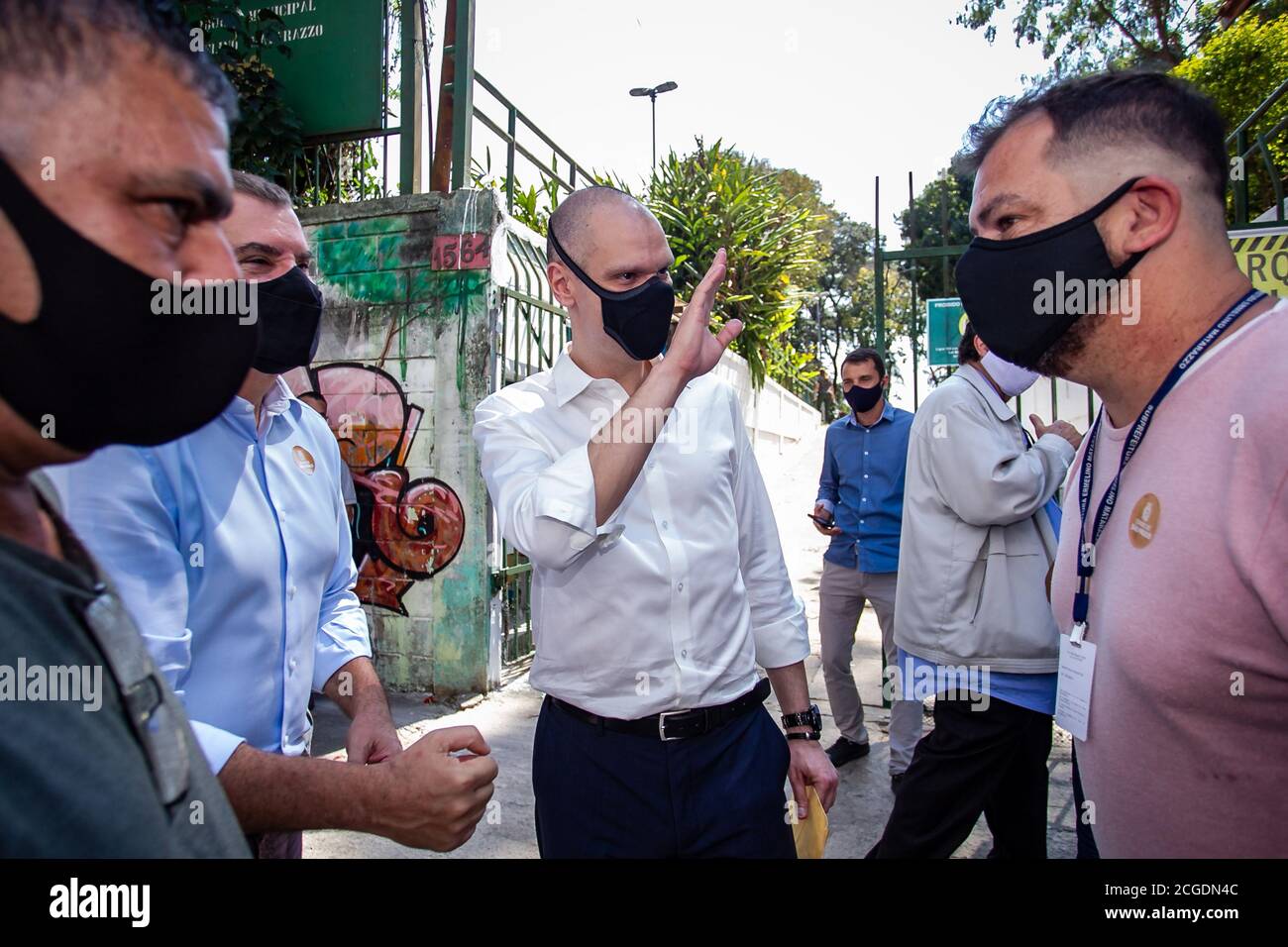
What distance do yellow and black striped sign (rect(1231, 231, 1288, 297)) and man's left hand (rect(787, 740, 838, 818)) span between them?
11.3 ft

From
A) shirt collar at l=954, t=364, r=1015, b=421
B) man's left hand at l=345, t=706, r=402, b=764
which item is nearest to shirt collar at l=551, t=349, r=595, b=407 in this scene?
man's left hand at l=345, t=706, r=402, b=764

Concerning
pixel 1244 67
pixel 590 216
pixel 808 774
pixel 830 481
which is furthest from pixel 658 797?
pixel 1244 67

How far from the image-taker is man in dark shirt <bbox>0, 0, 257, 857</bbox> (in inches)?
23.2

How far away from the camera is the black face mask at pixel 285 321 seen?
178cm

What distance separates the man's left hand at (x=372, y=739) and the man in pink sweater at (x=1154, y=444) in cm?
139

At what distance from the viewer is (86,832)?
597 millimetres

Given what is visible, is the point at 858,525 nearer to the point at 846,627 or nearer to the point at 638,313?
the point at 846,627

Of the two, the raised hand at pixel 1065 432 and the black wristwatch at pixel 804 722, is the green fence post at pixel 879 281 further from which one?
the black wristwatch at pixel 804 722

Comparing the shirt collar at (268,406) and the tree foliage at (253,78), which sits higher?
the tree foliage at (253,78)

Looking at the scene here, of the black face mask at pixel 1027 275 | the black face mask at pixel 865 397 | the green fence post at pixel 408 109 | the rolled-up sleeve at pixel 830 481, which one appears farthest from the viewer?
the green fence post at pixel 408 109

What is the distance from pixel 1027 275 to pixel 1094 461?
444mm

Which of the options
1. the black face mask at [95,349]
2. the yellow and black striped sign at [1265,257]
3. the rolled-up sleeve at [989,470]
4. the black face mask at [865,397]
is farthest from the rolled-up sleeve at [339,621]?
the yellow and black striped sign at [1265,257]

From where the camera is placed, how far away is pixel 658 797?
1.82 metres
